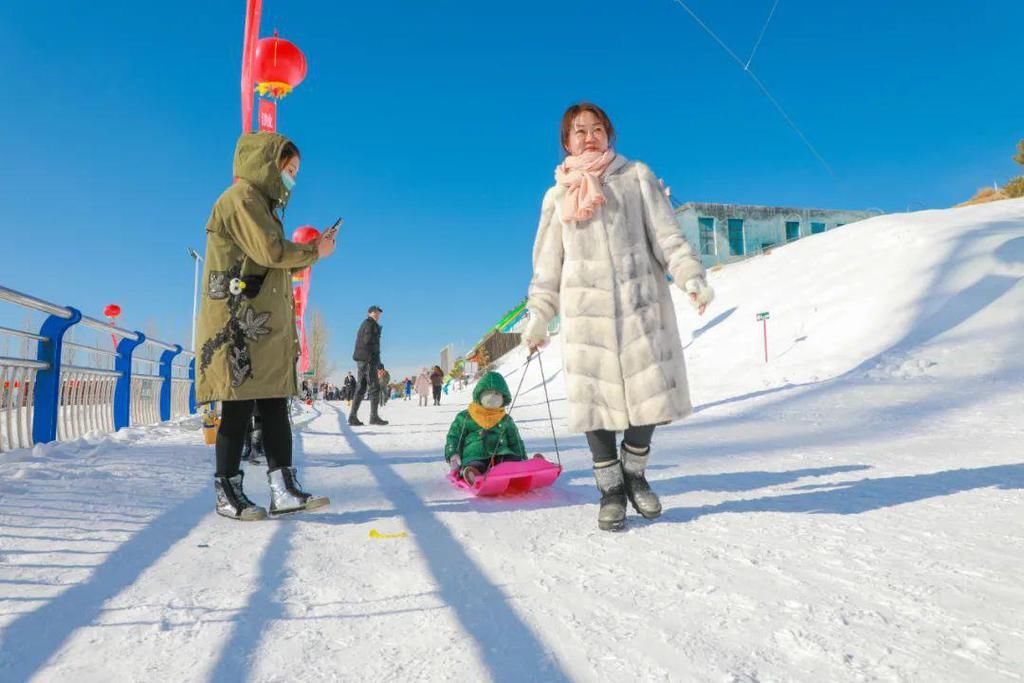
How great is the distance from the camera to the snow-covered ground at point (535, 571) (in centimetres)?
120

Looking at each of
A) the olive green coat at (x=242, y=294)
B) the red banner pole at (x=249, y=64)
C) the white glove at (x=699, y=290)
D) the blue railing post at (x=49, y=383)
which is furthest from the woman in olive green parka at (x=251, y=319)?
the red banner pole at (x=249, y=64)

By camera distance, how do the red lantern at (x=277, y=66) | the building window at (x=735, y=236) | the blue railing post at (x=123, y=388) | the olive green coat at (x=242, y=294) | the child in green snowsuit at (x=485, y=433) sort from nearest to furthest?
the olive green coat at (x=242, y=294) < the child in green snowsuit at (x=485, y=433) < the blue railing post at (x=123, y=388) < the red lantern at (x=277, y=66) < the building window at (x=735, y=236)

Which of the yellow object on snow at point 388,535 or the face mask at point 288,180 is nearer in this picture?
the yellow object on snow at point 388,535

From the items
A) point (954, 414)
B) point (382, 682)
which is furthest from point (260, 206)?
point (954, 414)

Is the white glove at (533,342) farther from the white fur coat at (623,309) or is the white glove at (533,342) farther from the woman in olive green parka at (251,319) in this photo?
the woman in olive green parka at (251,319)

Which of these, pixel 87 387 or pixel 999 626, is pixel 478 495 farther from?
pixel 87 387

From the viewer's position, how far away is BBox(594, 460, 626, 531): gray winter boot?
7.45 feet

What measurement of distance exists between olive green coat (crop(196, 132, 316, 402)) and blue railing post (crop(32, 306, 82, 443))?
2651 millimetres

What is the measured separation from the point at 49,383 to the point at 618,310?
4.36 meters

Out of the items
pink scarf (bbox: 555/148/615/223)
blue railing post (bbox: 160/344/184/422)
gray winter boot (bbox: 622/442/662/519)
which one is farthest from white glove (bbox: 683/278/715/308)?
blue railing post (bbox: 160/344/184/422)

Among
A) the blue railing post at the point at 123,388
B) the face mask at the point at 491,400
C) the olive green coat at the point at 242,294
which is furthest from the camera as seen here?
the blue railing post at the point at 123,388

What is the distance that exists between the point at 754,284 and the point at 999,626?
55.9 ft

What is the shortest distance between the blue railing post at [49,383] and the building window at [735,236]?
2936cm

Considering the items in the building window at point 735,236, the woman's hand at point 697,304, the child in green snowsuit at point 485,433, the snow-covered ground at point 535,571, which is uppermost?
the building window at point 735,236
